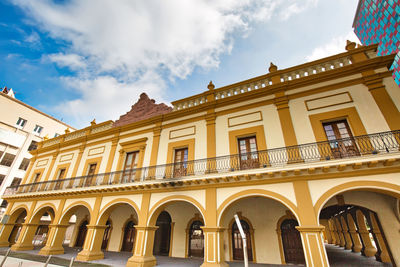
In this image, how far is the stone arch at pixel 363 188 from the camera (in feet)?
18.4

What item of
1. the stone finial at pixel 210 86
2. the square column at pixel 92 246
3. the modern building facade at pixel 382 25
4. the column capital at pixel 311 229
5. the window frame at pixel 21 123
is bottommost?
the square column at pixel 92 246

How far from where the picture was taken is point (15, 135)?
787 inches

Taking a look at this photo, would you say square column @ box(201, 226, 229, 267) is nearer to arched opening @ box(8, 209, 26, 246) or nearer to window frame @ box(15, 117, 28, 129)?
arched opening @ box(8, 209, 26, 246)

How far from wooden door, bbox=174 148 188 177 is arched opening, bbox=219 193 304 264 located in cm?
279

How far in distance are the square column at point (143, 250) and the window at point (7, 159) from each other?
805 inches

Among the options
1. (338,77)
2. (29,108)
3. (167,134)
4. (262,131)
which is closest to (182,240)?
(167,134)

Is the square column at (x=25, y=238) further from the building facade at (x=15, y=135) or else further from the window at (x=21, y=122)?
the window at (x=21, y=122)

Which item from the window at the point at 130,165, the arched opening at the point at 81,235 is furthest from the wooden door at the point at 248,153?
the arched opening at the point at 81,235

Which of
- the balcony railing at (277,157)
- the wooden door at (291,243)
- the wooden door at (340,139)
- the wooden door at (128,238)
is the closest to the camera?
the balcony railing at (277,157)

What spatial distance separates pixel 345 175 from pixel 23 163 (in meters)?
28.0

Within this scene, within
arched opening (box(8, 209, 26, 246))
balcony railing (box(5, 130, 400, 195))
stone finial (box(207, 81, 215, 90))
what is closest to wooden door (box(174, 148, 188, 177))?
balcony railing (box(5, 130, 400, 195))

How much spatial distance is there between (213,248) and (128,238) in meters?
6.96

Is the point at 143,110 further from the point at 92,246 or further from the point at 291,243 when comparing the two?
the point at 291,243

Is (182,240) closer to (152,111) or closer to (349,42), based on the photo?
(152,111)
